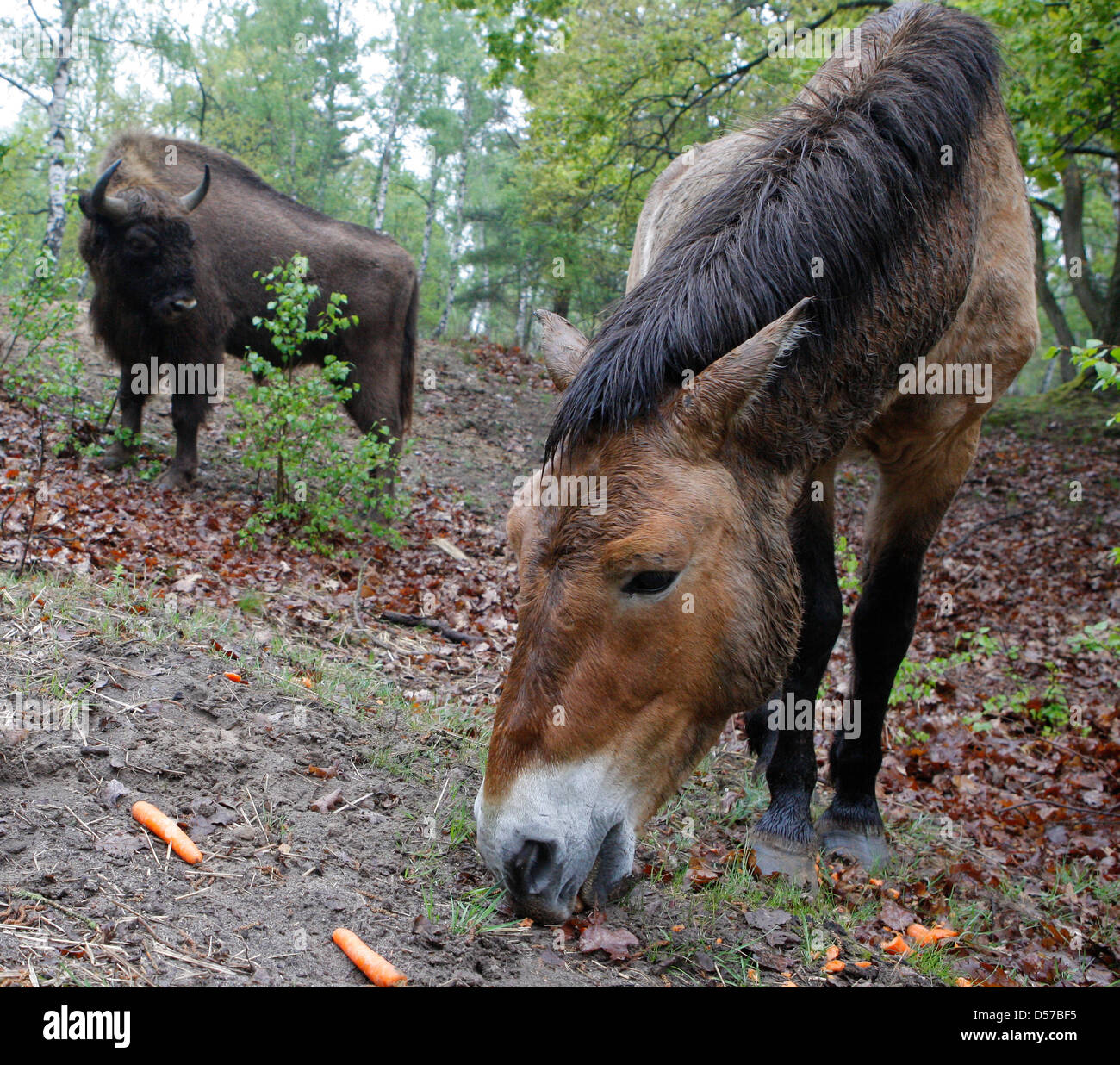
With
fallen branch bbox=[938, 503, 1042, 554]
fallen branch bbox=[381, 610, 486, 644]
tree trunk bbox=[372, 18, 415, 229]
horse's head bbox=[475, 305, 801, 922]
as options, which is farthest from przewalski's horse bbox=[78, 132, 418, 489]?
tree trunk bbox=[372, 18, 415, 229]

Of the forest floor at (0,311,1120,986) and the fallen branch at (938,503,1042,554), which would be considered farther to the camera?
the fallen branch at (938,503,1042,554)

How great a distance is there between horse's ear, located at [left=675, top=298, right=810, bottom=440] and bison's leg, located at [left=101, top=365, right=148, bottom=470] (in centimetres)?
707

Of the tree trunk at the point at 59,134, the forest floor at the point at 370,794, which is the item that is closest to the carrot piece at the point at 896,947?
the forest floor at the point at 370,794

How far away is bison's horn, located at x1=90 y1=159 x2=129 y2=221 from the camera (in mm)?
7625

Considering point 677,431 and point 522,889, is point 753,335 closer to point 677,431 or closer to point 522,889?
point 677,431

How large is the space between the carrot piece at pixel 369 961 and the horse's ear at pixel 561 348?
1.79m

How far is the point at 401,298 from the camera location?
10.0 metres

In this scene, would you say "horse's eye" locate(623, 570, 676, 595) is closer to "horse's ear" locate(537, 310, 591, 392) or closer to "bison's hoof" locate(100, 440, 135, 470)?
"horse's ear" locate(537, 310, 591, 392)

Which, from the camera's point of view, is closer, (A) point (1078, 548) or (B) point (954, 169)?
(B) point (954, 169)

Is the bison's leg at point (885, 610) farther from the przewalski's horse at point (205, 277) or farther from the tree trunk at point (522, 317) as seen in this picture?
the tree trunk at point (522, 317)

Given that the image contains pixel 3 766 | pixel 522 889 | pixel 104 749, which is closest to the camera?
pixel 522 889

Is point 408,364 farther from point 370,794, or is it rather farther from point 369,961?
point 369,961

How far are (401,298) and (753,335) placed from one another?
816cm

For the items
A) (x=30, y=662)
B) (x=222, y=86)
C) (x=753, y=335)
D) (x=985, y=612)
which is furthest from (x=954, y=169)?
(x=222, y=86)
